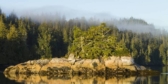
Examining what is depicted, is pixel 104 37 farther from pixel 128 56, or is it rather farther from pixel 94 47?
pixel 128 56

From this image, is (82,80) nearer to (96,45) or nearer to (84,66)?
(84,66)

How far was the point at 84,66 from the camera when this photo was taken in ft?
194

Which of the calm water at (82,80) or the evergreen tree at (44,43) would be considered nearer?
the calm water at (82,80)

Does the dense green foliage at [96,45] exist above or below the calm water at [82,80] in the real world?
above

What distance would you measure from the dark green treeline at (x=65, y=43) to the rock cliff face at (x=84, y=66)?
2350mm

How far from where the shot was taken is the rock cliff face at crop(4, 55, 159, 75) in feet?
190

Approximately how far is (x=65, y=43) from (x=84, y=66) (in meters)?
53.8

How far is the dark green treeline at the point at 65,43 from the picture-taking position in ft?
211

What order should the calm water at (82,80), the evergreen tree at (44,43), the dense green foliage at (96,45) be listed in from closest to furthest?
1. the calm water at (82,80)
2. the dense green foliage at (96,45)
3. the evergreen tree at (44,43)

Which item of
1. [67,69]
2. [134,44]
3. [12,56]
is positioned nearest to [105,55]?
[67,69]

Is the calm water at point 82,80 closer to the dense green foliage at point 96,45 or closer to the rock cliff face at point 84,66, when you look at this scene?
the rock cliff face at point 84,66

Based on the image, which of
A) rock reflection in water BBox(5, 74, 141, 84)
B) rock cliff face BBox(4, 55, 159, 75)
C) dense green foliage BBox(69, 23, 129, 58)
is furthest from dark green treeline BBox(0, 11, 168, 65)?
rock reflection in water BBox(5, 74, 141, 84)

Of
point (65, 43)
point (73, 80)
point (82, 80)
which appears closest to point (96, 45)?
point (82, 80)

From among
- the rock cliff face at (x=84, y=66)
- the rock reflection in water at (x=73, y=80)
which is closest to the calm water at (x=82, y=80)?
the rock reflection in water at (x=73, y=80)
